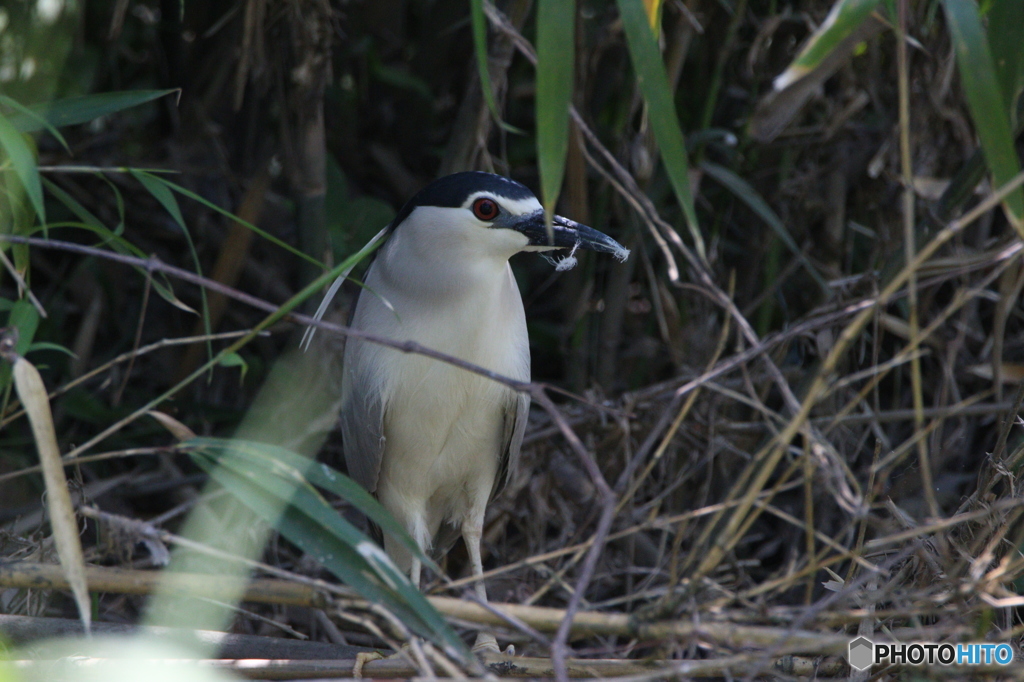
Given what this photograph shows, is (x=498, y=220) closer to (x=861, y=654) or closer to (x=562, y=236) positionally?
(x=562, y=236)

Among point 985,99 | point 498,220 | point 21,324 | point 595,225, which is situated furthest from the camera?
point 595,225

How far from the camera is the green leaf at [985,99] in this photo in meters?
1.16

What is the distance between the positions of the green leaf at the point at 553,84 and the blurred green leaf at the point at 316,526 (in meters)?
0.55

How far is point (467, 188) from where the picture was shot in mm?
1896

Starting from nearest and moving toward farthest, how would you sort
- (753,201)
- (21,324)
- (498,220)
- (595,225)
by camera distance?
(21,324), (498,220), (753,201), (595,225)

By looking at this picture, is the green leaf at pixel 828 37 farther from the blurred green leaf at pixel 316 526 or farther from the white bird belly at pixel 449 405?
the white bird belly at pixel 449 405

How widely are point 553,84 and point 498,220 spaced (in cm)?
66

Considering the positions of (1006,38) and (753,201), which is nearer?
(1006,38)

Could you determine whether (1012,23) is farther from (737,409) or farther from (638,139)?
(737,409)

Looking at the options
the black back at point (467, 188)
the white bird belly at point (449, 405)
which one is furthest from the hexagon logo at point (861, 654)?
the black back at point (467, 188)

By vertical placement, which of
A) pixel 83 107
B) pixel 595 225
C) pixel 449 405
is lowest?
pixel 449 405

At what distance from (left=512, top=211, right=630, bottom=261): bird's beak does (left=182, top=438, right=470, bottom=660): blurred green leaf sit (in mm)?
728

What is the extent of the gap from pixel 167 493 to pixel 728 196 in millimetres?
2015

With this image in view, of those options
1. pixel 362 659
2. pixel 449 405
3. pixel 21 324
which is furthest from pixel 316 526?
pixel 449 405
